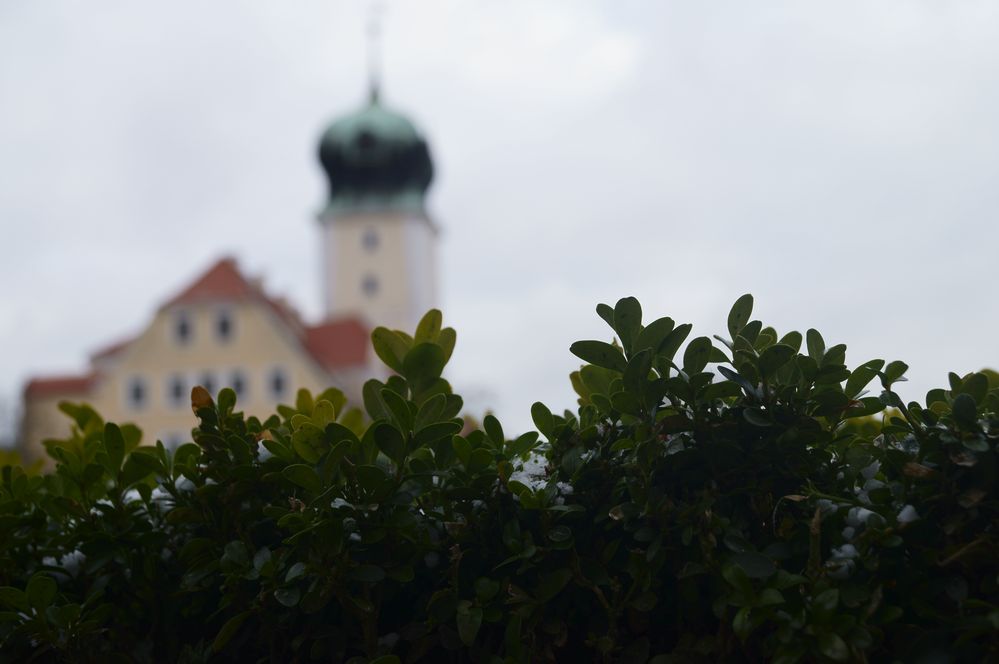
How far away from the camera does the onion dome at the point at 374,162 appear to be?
5091 cm

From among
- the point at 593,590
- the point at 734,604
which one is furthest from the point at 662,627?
the point at 734,604

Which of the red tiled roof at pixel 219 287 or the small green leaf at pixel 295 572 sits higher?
the red tiled roof at pixel 219 287

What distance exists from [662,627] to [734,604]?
208 millimetres

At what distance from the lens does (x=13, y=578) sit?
173 cm

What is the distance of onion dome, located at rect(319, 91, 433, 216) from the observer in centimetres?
5091

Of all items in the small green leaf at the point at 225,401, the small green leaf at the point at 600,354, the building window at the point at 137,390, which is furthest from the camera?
the building window at the point at 137,390

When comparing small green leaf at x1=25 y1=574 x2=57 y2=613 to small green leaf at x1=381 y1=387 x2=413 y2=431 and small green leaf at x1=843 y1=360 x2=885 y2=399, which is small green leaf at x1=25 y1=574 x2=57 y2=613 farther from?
small green leaf at x1=843 y1=360 x2=885 y2=399

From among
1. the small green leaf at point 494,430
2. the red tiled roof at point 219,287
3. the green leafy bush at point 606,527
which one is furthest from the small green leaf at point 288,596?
the red tiled roof at point 219,287

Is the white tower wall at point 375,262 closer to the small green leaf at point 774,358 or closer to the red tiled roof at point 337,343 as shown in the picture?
the red tiled roof at point 337,343

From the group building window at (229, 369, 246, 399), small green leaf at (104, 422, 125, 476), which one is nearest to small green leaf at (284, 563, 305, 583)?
small green leaf at (104, 422, 125, 476)

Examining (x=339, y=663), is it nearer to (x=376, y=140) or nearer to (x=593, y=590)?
(x=593, y=590)

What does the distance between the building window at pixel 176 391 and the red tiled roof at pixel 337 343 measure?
14.4ft

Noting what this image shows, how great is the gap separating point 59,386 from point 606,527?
131 feet

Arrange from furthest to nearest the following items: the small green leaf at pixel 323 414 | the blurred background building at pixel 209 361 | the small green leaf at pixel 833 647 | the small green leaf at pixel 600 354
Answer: the blurred background building at pixel 209 361
the small green leaf at pixel 323 414
the small green leaf at pixel 600 354
the small green leaf at pixel 833 647
